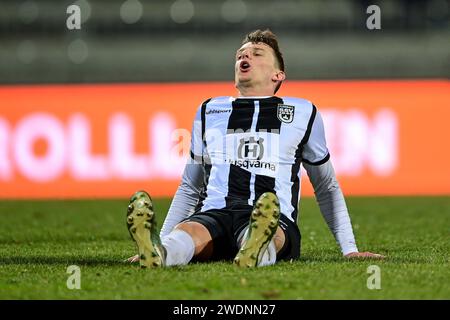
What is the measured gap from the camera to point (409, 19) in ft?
54.4

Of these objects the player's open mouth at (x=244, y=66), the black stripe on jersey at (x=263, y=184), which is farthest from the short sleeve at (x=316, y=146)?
the player's open mouth at (x=244, y=66)

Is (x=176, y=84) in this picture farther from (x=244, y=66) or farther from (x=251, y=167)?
(x=251, y=167)

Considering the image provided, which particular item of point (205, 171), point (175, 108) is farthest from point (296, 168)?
point (175, 108)

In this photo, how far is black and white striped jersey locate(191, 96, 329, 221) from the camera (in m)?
5.46

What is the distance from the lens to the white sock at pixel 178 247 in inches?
198

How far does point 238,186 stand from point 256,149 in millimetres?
239

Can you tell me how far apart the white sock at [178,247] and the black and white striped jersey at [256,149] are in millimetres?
370

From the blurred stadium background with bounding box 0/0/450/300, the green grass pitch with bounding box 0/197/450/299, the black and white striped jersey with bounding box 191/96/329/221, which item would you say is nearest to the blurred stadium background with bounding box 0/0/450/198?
the blurred stadium background with bounding box 0/0/450/300

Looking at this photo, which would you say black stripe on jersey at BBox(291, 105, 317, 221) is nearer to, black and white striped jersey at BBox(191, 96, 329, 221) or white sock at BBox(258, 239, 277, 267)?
black and white striped jersey at BBox(191, 96, 329, 221)

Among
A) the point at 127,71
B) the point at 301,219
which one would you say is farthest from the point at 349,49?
the point at 301,219
